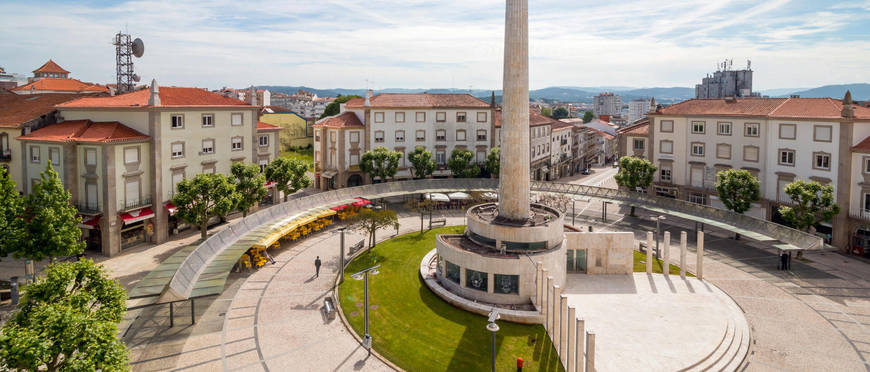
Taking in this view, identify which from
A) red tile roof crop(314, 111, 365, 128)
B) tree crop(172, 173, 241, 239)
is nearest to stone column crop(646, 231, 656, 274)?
tree crop(172, 173, 241, 239)

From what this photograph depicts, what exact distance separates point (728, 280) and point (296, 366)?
27.4 meters

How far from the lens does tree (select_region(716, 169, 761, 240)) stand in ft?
141

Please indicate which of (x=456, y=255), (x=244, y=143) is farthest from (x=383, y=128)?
(x=456, y=255)

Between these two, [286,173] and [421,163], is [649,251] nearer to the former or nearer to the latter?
[421,163]

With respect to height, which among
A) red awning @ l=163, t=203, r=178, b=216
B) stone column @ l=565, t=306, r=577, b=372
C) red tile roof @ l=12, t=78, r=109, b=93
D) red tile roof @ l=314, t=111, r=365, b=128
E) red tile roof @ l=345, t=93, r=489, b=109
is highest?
red tile roof @ l=12, t=78, r=109, b=93

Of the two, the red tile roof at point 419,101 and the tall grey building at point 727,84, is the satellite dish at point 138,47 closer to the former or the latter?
the red tile roof at point 419,101

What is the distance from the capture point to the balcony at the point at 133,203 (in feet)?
125

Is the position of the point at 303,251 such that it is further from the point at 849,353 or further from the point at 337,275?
the point at 849,353

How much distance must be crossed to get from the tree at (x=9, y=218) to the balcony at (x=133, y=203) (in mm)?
9049

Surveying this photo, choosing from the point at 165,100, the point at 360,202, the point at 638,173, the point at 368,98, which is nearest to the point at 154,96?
the point at 165,100

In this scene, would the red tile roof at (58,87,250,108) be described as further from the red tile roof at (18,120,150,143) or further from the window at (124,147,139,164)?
the window at (124,147,139,164)

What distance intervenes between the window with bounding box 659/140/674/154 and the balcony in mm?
50462

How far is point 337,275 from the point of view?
33.8 meters

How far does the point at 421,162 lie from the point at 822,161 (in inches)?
1536
